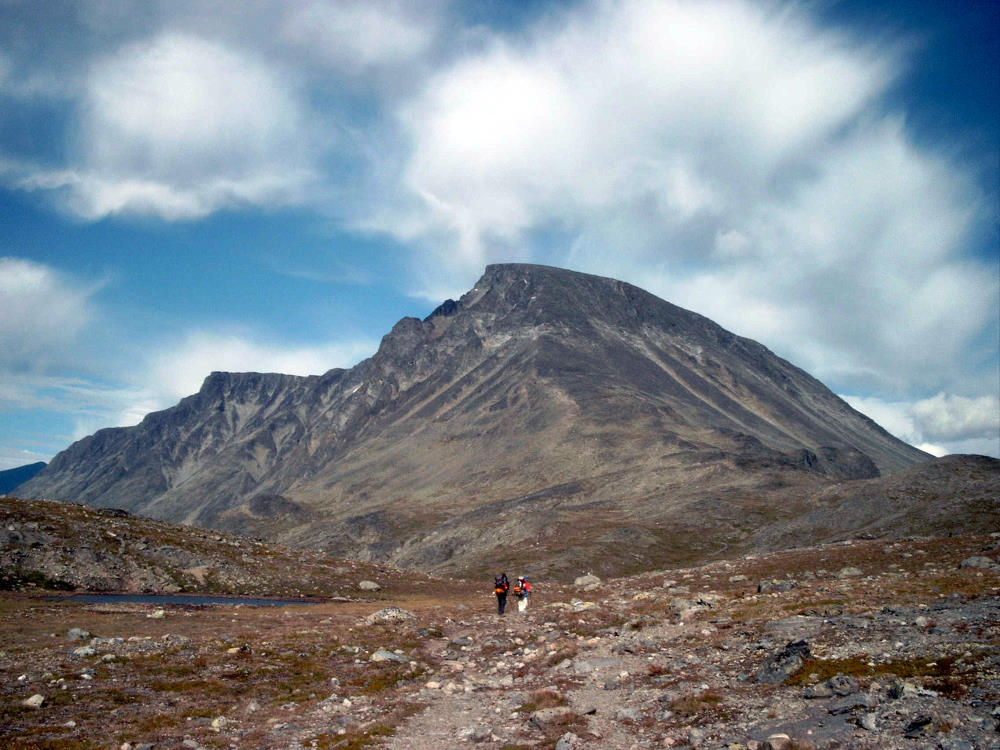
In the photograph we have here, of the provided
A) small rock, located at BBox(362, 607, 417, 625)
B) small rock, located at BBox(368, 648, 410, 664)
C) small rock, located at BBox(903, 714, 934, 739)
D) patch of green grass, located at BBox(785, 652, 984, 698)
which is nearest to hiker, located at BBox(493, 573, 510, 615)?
small rock, located at BBox(362, 607, 417, 625)

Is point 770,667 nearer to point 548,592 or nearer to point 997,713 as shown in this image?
point 997,713

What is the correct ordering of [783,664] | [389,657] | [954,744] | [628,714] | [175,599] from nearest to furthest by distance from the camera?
[954,744]
[628,714]
[783,664]
[389,657]
[175,599]

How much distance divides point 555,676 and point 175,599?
4506 cm

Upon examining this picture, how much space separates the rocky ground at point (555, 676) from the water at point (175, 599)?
48.9 feet

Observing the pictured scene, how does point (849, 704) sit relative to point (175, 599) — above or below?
above

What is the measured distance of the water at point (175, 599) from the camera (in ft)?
173

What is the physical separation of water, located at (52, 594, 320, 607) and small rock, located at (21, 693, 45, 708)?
117 ft

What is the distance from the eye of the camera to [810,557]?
5806 centimetres

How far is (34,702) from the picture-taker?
19.7 meters

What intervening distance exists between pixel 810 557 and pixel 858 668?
44.0 m

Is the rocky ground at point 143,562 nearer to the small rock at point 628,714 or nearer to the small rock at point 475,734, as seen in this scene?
the small rock at point 475,734

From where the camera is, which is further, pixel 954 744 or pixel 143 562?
pixel 143 562

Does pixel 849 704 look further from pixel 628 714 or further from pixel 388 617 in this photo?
pixel 388 617

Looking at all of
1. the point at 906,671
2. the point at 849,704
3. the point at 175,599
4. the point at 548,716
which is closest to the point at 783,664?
the point at 906,671
